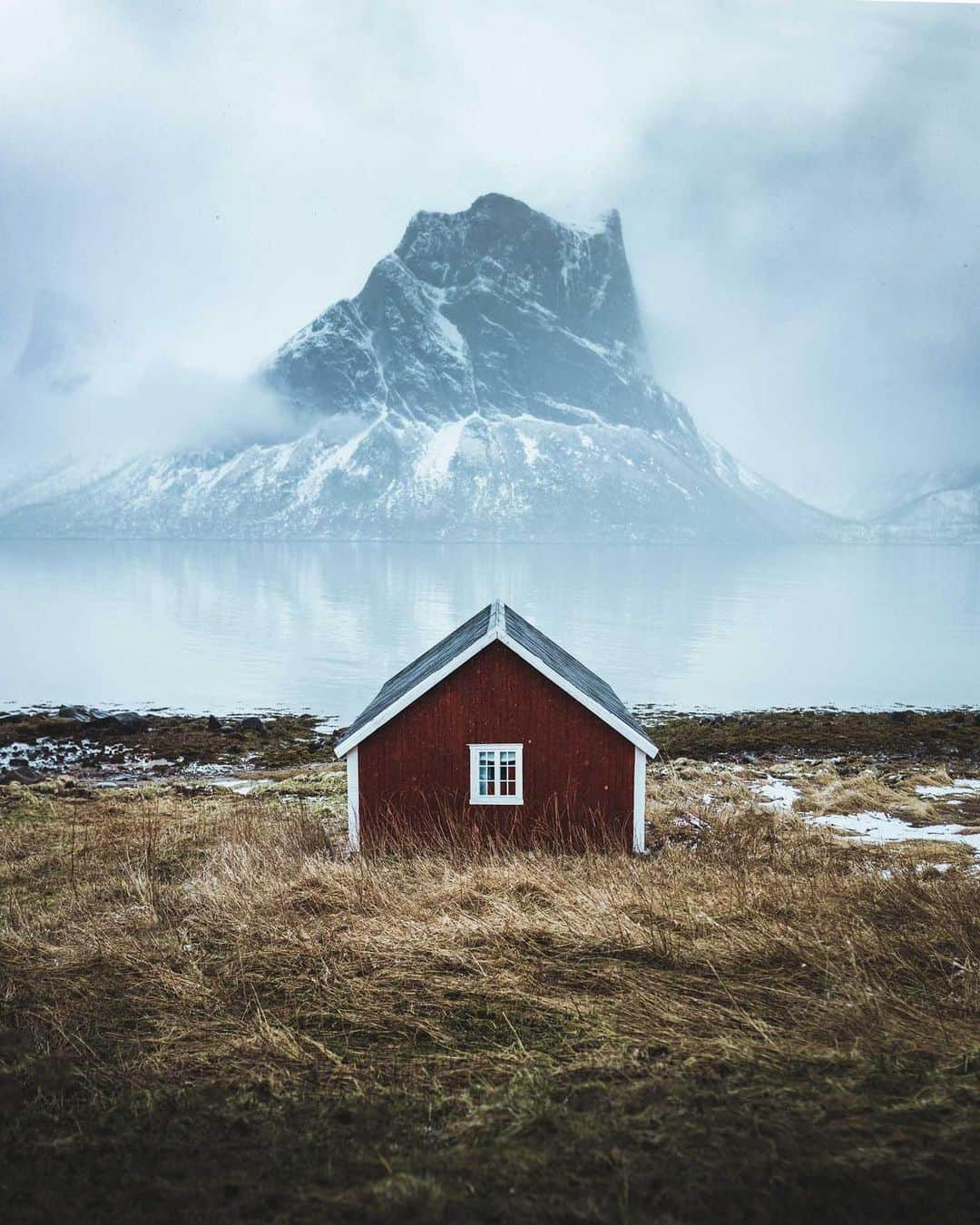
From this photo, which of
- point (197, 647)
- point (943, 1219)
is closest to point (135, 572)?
point (197, 647)

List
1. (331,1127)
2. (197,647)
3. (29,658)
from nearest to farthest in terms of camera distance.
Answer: (331,1127)
(29,658)
(197,647)

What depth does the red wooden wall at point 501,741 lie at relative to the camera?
11.8 meters

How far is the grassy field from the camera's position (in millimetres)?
3787

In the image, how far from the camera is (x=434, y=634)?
68625mm

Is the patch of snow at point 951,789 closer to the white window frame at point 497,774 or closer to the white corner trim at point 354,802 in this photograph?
the white window frame at point 497,774

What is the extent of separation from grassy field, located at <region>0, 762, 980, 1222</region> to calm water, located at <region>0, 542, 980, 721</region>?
2967 centimetres

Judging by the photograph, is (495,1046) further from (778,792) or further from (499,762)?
(778,792)

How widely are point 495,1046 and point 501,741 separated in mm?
6777

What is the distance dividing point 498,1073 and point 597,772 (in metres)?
7.25

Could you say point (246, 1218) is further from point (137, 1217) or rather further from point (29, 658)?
point (29, 658)

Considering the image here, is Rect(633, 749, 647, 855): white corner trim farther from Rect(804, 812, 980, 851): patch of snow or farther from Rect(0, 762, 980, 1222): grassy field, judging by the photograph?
Rect(804, 812, 980, 851): patch of snow

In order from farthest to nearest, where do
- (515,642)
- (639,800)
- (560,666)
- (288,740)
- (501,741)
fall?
1. (288,740)
2. (560,666)
3. (639,800)
4. (501,741)
5. (515,642)

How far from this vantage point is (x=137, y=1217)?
12.1 ft

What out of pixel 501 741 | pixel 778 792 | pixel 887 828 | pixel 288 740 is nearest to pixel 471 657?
pixel 501 741
